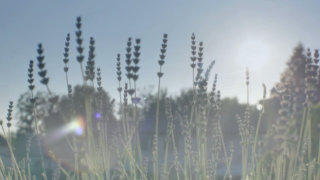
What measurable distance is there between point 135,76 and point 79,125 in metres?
0.60

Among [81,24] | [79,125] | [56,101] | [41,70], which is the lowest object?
[79,125]

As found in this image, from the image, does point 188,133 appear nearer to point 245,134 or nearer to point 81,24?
point 245,134

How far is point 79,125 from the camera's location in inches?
80.0

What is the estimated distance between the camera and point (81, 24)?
2170 millimetres

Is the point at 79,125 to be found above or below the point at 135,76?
below

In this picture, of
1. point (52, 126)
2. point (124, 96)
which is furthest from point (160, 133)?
point (124, 96)

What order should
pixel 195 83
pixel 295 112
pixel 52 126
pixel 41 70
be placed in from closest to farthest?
pixel 41 70
pixel 295 112
pixel 195 83
pixel 52 126

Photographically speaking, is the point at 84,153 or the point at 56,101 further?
the point at 84,153

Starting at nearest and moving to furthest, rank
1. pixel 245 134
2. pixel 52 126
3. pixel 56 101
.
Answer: pixel 56 101
pixel 245 134
pixel 52 126

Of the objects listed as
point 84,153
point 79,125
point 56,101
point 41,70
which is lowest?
point 84,153

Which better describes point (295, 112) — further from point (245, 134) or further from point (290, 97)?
point (245, 134)

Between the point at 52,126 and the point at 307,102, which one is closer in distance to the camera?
the point at 307,102

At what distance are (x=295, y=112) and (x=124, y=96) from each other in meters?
1.52

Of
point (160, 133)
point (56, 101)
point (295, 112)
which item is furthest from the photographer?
point (160, 133)
